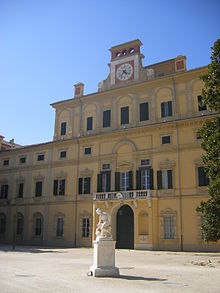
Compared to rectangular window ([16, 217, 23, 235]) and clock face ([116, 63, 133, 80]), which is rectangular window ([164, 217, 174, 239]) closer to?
clock face ([116, 63, 133, 80])

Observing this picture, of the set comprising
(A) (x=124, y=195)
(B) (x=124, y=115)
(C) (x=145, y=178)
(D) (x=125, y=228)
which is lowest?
(D) (x=125, y=228)

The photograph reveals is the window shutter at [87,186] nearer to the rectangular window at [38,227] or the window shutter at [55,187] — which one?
the window shutter at [55,187]

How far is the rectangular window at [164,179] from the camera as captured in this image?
2831 centimetres

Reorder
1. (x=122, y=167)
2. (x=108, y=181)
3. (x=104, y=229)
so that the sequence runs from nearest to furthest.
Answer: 1. (x=104, y=229)
2. (x=122, y=167)
3. (x=108, y=181)

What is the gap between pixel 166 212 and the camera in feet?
91.6

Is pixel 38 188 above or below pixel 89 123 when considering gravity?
below

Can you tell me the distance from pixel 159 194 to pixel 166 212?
1.68m

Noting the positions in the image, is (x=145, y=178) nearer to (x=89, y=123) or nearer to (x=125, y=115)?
(x=125, y=115)

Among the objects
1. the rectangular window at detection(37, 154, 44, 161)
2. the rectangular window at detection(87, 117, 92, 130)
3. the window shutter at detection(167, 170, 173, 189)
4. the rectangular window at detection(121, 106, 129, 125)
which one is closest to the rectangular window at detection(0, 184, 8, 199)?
the rectangular window at detection(37, 154, 44, 161)

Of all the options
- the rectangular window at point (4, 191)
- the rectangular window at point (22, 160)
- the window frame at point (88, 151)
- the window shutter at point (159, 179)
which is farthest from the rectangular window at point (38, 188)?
the window shutter at point (159, 179)

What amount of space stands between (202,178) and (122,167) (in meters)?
7.81

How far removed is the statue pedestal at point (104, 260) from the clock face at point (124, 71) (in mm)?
24066

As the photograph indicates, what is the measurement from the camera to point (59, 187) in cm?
3481

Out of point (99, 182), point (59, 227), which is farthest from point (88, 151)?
point (59, 227)
